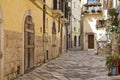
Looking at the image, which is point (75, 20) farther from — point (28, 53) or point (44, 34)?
point (28, 53)

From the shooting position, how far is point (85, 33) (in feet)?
126

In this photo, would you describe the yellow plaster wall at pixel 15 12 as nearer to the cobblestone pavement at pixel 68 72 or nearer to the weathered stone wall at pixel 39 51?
the weathered stone wall at pixel 39 51

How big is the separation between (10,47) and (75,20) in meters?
46.7

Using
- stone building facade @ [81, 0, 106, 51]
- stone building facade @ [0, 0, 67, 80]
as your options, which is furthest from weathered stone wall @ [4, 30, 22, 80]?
stone building facade @ [81, 0, 106, 51]

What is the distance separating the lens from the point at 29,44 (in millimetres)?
12633

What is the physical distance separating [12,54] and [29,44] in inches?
110

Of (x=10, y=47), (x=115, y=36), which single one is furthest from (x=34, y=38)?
(x=115, y=36)

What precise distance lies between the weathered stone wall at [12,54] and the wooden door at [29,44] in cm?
91

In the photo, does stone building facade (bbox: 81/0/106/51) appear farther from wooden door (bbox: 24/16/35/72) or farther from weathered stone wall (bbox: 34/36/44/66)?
wooden door (bbox: 24/16/35/72)

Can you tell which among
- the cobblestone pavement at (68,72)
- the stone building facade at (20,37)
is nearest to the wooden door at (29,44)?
the stone building facade at (20,37)

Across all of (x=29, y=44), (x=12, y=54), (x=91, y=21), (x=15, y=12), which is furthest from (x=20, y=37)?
(x=91, y=21)

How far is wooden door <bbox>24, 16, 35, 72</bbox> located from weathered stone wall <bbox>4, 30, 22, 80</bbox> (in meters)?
0.91

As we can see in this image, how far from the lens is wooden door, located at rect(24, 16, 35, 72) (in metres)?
11.9

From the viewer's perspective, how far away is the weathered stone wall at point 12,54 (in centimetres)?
927
